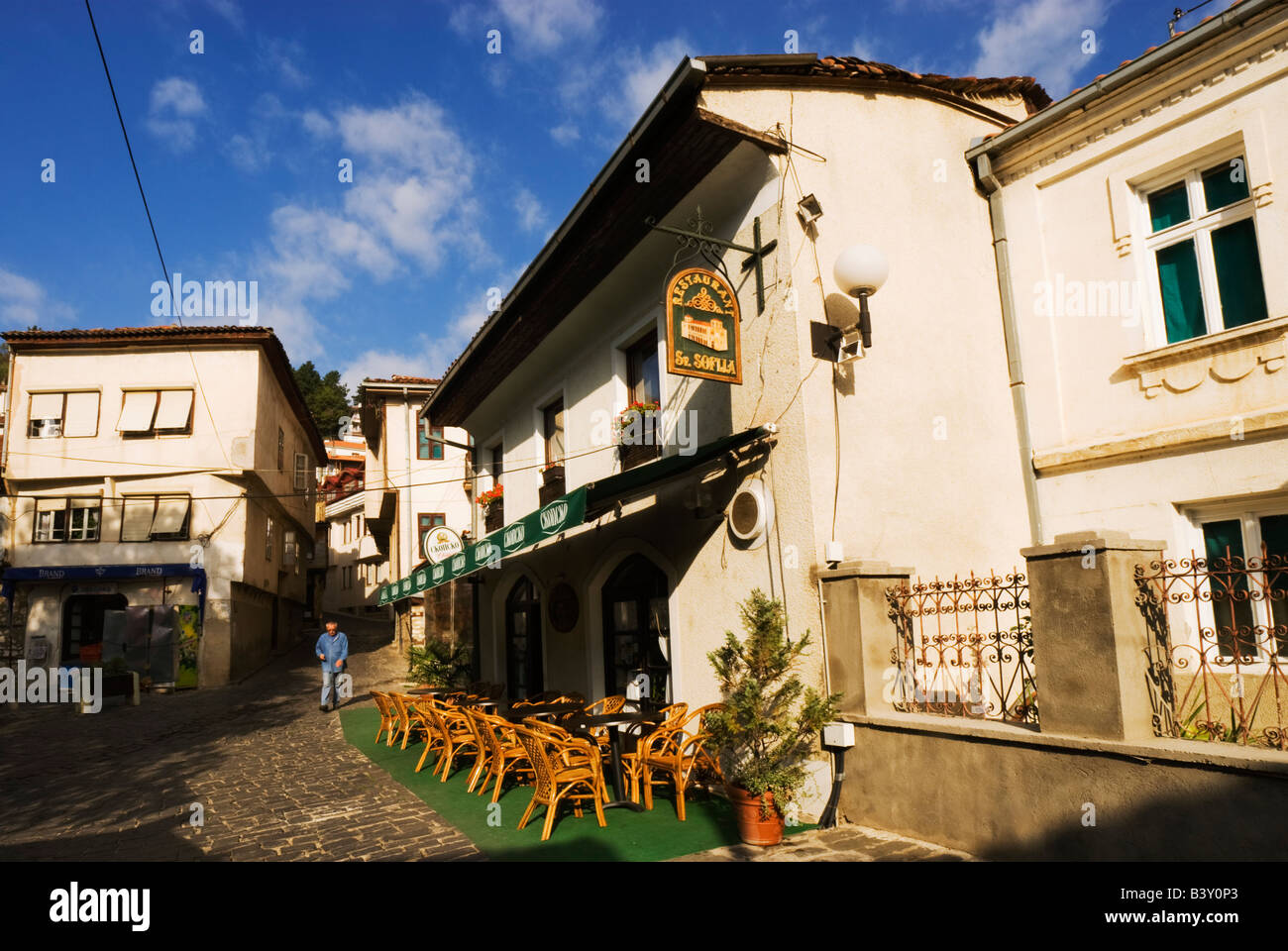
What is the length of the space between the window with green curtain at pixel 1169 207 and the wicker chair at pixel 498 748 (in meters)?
7.51

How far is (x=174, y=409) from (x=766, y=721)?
21.1 metres

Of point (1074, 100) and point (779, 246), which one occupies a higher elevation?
point (1074, 100)

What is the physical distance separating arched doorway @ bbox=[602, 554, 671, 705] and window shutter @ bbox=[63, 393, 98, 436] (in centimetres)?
1826

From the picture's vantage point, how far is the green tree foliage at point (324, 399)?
5216 centimetres

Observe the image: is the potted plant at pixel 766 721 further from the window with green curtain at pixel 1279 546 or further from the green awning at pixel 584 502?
the window with green curtain at pixel 1279 546

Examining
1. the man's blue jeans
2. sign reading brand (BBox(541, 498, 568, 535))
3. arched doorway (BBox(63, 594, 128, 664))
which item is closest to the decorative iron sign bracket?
sign reading brand (BBox(541, 498, 568, 535))

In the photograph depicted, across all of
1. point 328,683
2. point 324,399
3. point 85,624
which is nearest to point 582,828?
point 328,683

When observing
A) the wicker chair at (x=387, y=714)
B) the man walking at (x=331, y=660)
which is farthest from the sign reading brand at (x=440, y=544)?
the wicker chair at (x=387, y=714)

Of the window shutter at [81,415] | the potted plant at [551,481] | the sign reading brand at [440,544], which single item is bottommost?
Result: the sign reading brand at [440,544]

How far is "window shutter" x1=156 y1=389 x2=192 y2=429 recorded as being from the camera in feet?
71.5

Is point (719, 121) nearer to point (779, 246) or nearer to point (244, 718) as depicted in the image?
point (779, 246)

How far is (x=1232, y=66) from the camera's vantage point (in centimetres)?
686

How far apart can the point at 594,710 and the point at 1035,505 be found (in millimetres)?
5545
